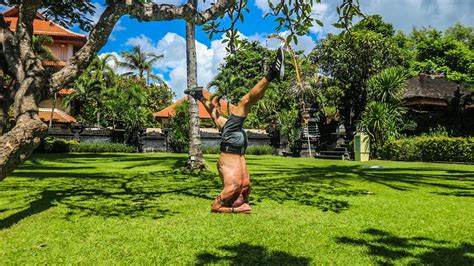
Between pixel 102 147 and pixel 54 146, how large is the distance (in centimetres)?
363

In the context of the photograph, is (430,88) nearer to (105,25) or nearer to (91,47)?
(105,25)

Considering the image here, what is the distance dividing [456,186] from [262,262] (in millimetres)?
7911

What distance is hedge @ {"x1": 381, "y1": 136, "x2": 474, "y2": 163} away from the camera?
19641 millimetres

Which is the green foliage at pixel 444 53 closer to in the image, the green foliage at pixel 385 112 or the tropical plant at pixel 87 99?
the green foliage at pixel 385 112

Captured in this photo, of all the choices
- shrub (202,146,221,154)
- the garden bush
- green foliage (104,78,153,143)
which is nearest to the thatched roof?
the garden bush

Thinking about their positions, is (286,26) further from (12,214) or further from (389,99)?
(389,99)

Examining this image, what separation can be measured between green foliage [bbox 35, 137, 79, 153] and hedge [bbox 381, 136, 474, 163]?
68.8 ft

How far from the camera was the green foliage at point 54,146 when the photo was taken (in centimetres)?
2519

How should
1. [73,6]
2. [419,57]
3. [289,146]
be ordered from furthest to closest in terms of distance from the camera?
[419,57] < [289,146] < [73,6]

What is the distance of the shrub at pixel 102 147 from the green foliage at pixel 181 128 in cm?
364

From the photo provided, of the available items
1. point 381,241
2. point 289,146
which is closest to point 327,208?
point 381,241

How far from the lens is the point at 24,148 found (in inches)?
184

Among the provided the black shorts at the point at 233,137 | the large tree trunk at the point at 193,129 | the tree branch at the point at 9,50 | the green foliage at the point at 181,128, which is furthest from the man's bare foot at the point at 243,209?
the green foliage at the point at 181,128

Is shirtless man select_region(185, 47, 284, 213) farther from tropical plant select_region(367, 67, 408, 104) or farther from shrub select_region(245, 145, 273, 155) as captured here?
shrub select_region(245, 145, 273, 155)
